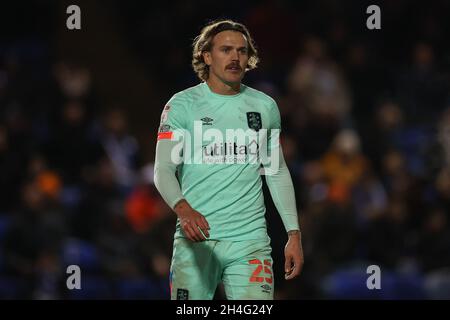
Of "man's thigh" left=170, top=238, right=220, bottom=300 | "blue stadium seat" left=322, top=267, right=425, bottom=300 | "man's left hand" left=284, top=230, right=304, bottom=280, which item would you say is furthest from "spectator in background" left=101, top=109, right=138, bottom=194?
"man's left hand" left=284, top=230, right=304, bottom=280

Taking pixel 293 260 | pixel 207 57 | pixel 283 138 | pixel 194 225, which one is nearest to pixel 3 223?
pixel 283 138

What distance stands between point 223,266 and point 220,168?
22.4 inches

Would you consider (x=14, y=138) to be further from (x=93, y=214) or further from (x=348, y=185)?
(x=348, y=185)

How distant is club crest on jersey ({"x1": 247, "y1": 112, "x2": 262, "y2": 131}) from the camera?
19.3 feet

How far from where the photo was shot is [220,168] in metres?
5.83

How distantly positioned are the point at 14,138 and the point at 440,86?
5.15m

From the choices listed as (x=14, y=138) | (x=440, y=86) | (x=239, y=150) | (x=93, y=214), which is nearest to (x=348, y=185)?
(x=440, y=86)

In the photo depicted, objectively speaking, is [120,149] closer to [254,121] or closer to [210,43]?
[210,43]

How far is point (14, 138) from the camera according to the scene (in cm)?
1101

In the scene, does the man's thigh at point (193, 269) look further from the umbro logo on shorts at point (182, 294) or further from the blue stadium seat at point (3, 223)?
the blue stadium seat at point (3, 223)

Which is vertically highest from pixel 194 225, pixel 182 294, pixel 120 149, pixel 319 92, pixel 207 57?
pixel 319 92

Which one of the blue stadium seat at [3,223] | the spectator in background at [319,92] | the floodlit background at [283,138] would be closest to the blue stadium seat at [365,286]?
the floodlit background at [283,138]
